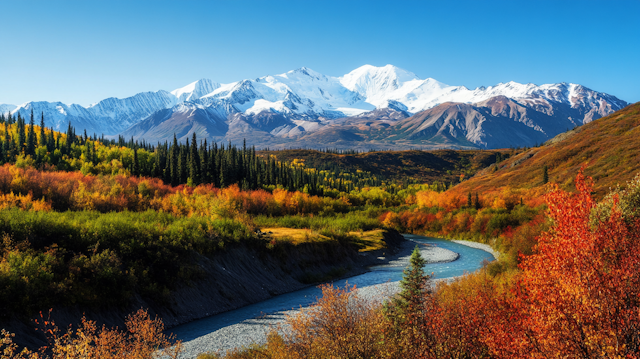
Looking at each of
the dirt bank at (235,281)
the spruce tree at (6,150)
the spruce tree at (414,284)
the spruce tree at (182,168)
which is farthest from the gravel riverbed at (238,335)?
the spruce tree at (6,150)

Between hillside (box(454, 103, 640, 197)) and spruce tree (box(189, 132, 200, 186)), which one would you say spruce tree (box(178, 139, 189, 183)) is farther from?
hillside (box(454, 103, 640, 197))

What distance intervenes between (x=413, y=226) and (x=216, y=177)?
2125 inches

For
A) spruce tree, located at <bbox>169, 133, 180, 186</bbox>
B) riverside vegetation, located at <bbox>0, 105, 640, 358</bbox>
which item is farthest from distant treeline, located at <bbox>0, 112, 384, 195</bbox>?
riverside vegetation, located at <bbox>0, 105, 640, 358</bbox>

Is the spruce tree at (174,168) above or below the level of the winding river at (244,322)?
above

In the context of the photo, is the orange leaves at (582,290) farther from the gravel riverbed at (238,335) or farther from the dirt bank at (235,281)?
the dirt bank at (235,281)

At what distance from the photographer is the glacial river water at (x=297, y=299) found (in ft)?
92.2

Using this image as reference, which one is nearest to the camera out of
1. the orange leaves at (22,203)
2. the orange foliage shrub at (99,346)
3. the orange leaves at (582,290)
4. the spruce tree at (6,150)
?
the orange leaves at (582,290)

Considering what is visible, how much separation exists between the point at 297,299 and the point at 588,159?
11201 centimetres

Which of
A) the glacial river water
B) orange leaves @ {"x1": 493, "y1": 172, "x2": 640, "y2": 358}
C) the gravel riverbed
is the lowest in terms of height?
the glacial river water

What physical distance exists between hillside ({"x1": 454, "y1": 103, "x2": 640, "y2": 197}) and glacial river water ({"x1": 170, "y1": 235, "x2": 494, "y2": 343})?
4420 centimetres

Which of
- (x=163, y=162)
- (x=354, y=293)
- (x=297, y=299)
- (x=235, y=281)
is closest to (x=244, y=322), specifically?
(x=235, y=281)

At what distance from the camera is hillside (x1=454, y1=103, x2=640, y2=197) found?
93438mm

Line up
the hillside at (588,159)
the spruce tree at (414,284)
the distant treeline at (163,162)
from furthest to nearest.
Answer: the distant treeline at (163,162) < the hillside at (588,159) < the spruce tree at (414,284)

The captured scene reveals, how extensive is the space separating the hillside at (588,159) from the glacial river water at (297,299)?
4420 cm
